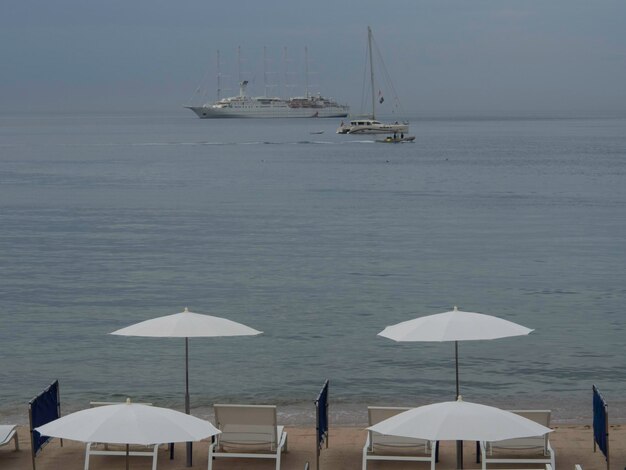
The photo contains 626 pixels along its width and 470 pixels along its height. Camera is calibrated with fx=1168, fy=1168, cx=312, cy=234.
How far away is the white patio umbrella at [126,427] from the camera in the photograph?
9102 mm

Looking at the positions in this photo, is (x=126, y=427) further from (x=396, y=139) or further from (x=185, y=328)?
(x=396, y=139)

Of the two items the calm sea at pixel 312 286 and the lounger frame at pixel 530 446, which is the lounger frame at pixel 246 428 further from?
the calm sea at pixel 312 286

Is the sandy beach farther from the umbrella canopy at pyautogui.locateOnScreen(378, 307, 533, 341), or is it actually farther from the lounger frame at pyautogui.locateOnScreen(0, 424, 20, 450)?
the umbrella canopy at pyautogui.locateOnScreen(378, 307, 533, 341)

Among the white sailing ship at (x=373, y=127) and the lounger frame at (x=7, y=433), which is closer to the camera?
the lounger frame at (x=7, y=433)

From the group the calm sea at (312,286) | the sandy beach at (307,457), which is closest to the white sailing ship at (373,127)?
the calm sea at (312,286)

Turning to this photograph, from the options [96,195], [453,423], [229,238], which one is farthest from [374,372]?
[96,195]

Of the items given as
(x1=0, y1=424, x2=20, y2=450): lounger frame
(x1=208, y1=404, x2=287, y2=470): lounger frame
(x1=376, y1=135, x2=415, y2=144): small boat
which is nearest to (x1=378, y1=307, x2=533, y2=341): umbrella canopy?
(x1=208, y1=404, x2=287, y2=470): lounger frame

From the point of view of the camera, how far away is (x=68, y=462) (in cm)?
1170

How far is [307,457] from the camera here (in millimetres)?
11953

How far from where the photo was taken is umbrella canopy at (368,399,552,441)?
8961 millimetres

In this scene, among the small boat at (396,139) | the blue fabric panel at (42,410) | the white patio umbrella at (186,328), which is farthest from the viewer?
the small boat at (396,139)

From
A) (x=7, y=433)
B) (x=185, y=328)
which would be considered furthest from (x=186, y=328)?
(x=7, y=433)

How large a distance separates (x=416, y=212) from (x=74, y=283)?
24838 millimetres

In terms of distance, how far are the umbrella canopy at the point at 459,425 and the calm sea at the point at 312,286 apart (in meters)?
6.34
